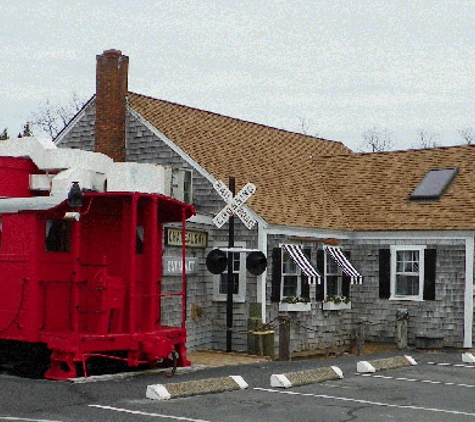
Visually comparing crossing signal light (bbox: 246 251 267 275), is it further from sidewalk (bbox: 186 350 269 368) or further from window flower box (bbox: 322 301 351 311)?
window flower box (bbox: 322 301 351 311)

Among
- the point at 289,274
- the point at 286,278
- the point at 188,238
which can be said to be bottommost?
the point at 286,278

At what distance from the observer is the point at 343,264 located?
2228 centimetres

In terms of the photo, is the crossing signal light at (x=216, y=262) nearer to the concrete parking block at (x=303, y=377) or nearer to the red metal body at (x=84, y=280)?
the red metal body at (x=84, y=280)

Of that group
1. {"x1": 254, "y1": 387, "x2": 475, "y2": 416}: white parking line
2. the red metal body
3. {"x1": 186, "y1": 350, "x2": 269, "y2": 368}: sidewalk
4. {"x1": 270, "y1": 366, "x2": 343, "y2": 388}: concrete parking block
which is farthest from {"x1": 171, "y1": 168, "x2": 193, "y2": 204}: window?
{"x1": 254, "y1": 387, "x2": 475, "y2": 416}: white parking line

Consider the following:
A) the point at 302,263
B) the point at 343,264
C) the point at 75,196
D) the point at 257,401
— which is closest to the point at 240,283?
the point at 302,263

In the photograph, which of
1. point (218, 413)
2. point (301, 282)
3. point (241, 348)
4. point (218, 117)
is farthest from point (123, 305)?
point (218, 117)

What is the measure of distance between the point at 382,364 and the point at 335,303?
229 inches

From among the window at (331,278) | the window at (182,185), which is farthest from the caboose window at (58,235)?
the window at (331,278)

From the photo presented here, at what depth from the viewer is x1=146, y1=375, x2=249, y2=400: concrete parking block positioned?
12.0m

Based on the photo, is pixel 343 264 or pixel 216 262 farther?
pixel 343 264

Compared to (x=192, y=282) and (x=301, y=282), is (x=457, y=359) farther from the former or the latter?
(x=192, y=282)

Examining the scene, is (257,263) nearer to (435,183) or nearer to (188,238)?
(188,238)

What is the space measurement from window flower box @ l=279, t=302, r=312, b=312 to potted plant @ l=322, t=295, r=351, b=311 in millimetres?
862

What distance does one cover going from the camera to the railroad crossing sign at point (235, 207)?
17797 millimetres
